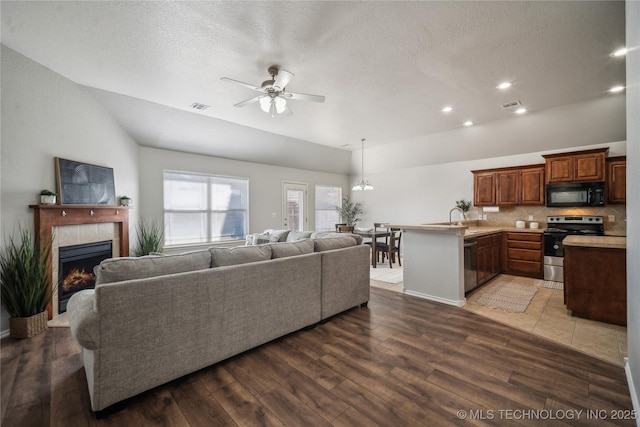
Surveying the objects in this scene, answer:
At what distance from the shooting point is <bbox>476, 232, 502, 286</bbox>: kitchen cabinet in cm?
434

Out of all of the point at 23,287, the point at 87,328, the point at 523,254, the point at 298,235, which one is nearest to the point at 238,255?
the point at 87,328

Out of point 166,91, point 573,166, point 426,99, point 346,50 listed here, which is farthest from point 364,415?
point 573,166

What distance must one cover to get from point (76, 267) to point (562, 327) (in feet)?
20.1

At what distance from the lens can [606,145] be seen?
4809 mm

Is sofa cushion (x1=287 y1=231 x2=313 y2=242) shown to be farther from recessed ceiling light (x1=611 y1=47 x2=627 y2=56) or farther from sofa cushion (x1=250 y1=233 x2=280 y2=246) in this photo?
recessed ceiling light (x1=611 y1=47 x2=627 y2=56)

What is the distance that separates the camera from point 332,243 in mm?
3320

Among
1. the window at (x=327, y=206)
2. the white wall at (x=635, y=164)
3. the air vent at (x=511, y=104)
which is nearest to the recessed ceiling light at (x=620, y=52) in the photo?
the air vent at (x=511, y=104)

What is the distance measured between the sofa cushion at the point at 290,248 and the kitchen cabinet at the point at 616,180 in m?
5.30

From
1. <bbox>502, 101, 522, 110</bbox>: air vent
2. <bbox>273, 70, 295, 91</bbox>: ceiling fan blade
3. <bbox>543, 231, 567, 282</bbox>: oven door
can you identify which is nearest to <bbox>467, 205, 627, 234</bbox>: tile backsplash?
<bbox>543, 231, 567, 282</bbox>: oven door

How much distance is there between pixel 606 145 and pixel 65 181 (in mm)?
8598

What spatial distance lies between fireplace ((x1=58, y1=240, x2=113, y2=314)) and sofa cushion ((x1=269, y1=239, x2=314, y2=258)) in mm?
2934

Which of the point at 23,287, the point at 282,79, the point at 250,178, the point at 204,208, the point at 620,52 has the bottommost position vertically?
the point at 23,287

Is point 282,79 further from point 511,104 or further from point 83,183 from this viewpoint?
point 511,104

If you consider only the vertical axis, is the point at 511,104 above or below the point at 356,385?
above
